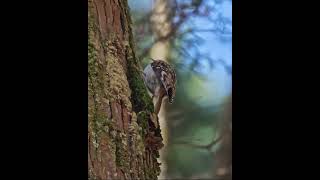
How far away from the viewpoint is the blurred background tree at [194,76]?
183 cm

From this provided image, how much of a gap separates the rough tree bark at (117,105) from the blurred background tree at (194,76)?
55 mm

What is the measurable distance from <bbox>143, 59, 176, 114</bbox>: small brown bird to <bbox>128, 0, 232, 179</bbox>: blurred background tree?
0.02m

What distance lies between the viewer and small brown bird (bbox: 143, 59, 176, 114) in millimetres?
1838

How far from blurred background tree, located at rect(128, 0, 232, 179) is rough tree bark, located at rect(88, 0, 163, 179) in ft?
0.18

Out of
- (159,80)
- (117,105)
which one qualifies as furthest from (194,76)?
(117,105)

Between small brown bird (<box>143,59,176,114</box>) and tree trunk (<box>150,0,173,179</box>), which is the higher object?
tree trunk (<box>150,0,173,179</box>)

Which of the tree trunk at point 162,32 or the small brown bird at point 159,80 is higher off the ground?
the tree trunk at point 162,32

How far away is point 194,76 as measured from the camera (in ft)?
6.01

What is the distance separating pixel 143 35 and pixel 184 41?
0.52 feet

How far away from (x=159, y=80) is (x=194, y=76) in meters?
0.13

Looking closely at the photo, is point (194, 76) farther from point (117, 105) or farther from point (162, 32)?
point (117, 105)
